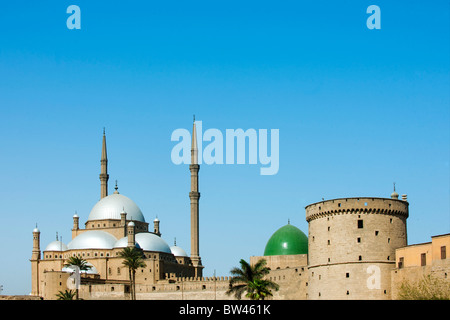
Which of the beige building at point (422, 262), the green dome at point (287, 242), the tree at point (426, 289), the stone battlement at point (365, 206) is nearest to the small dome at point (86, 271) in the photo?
the green dome at point (287, 242)

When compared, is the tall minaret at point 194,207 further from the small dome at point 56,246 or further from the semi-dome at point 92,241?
the small dome at point 56,246

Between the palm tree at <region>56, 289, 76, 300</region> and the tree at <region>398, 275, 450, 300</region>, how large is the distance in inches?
1487

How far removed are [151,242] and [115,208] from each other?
9039 millimetres

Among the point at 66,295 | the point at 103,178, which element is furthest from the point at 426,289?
the point at 103,178

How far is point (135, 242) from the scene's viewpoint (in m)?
98.8

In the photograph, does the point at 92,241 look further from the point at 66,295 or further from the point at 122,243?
the point at 66,295

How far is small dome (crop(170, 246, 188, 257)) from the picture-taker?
351 ft

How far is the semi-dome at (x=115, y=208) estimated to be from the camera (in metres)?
107

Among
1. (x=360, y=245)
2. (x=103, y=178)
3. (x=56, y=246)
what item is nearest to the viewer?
(x=360, y=245)

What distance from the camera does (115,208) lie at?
107 m

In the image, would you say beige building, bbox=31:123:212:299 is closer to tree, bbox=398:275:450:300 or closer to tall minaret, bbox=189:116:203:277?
tall minaret, bbox=189:116:203:277

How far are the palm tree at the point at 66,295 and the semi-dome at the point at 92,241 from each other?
1306 centimetres
